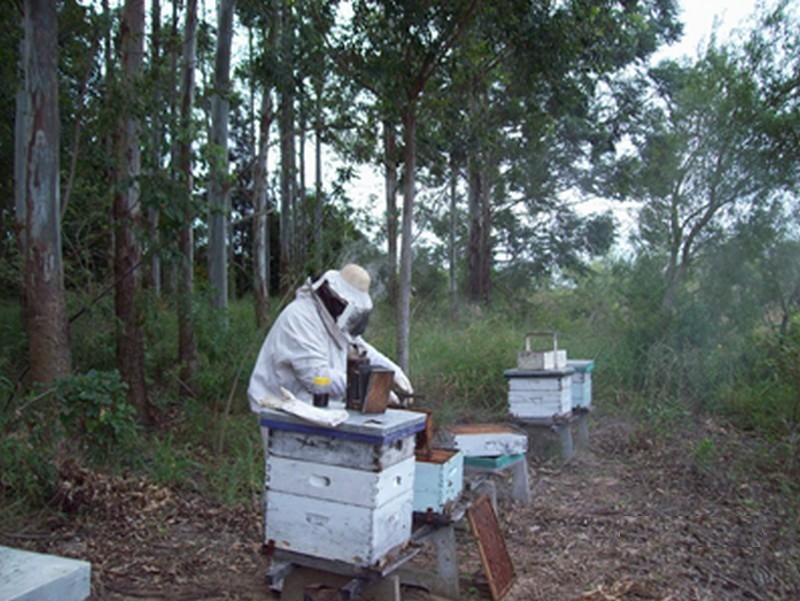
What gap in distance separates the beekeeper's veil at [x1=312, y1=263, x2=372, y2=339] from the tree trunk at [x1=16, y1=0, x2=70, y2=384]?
2.38 metres

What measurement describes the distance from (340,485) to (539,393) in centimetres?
330

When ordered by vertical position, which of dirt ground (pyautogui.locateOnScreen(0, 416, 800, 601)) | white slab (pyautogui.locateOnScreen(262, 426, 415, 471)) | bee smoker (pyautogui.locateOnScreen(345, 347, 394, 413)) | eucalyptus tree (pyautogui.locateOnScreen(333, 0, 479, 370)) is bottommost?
dirt ground (pyautogui.locateOnScreen(0, 416, 800, 601))

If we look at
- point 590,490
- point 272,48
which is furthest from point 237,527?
point 272,48

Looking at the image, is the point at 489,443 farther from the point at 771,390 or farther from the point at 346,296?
the point at 771,390

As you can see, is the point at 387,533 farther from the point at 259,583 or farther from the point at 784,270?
the point at 784,270

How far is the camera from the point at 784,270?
28.7 feet

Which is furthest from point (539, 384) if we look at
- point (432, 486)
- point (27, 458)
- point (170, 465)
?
point (27, 458)

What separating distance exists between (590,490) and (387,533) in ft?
9.97

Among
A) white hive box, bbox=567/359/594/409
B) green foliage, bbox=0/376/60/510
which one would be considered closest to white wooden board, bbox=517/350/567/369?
white hive box, bbox=567/359/594/409

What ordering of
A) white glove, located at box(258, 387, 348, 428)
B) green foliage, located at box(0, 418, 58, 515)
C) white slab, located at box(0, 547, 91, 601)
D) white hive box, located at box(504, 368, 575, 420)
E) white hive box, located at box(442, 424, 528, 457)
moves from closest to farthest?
→ white slab, located at box(0, 547, 91, 601), white glove, located at box(258, 387, 348, 428), green foliage, located at box(0, 418, 58, 515), white hive box, located at box(442, 424, 528, 457), white hive box, located at box(504, 368, 575, 420)

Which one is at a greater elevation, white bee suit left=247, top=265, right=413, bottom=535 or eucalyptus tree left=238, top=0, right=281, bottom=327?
eucalyptus tree left=238, top=0, right=281, bottom=327

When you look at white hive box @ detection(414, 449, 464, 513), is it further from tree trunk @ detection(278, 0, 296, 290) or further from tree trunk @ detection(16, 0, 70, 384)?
tree trunk @ detection(278, 0, 296, 290)

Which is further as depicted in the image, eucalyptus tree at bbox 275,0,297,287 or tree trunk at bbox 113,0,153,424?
eucalyptus tree at bbox 275,0,297,287

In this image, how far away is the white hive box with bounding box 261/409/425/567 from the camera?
2.55 meters
